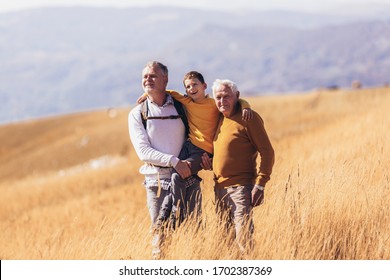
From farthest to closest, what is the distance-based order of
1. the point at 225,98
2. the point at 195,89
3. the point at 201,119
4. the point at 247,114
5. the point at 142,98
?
the point at 142,98 → the point at 201,119 → the point at 195,89 → the point at 225,98 → the point at 247,114

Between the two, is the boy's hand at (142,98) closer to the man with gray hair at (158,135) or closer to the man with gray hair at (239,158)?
the man with gray hair at (158,135)

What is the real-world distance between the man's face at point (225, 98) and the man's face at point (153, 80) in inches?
21.2

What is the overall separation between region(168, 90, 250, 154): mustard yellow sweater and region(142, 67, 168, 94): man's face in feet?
0.84

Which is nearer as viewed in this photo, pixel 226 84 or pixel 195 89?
pixel 226 84

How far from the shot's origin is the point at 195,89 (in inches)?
250

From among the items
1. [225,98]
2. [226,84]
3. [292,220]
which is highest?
[226,84]

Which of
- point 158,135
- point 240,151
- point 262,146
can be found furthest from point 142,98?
point 262,146

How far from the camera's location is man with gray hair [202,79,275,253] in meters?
6.11

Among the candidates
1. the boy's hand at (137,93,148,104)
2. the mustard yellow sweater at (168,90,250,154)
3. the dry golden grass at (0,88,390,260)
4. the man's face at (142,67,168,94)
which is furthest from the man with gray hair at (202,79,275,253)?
the boy's hand at (137,93,148,104)

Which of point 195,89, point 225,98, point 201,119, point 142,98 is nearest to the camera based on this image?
point 225,98

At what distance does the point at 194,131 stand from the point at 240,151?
1.74ft

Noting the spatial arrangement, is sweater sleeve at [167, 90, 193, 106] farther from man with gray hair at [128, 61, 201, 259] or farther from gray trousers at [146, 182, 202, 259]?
gray trousers at [146, 182, 202, 259]

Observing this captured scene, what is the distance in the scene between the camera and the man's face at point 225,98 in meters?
6.19

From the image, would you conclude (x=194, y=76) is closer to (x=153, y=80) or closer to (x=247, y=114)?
(x=153, y=80)
